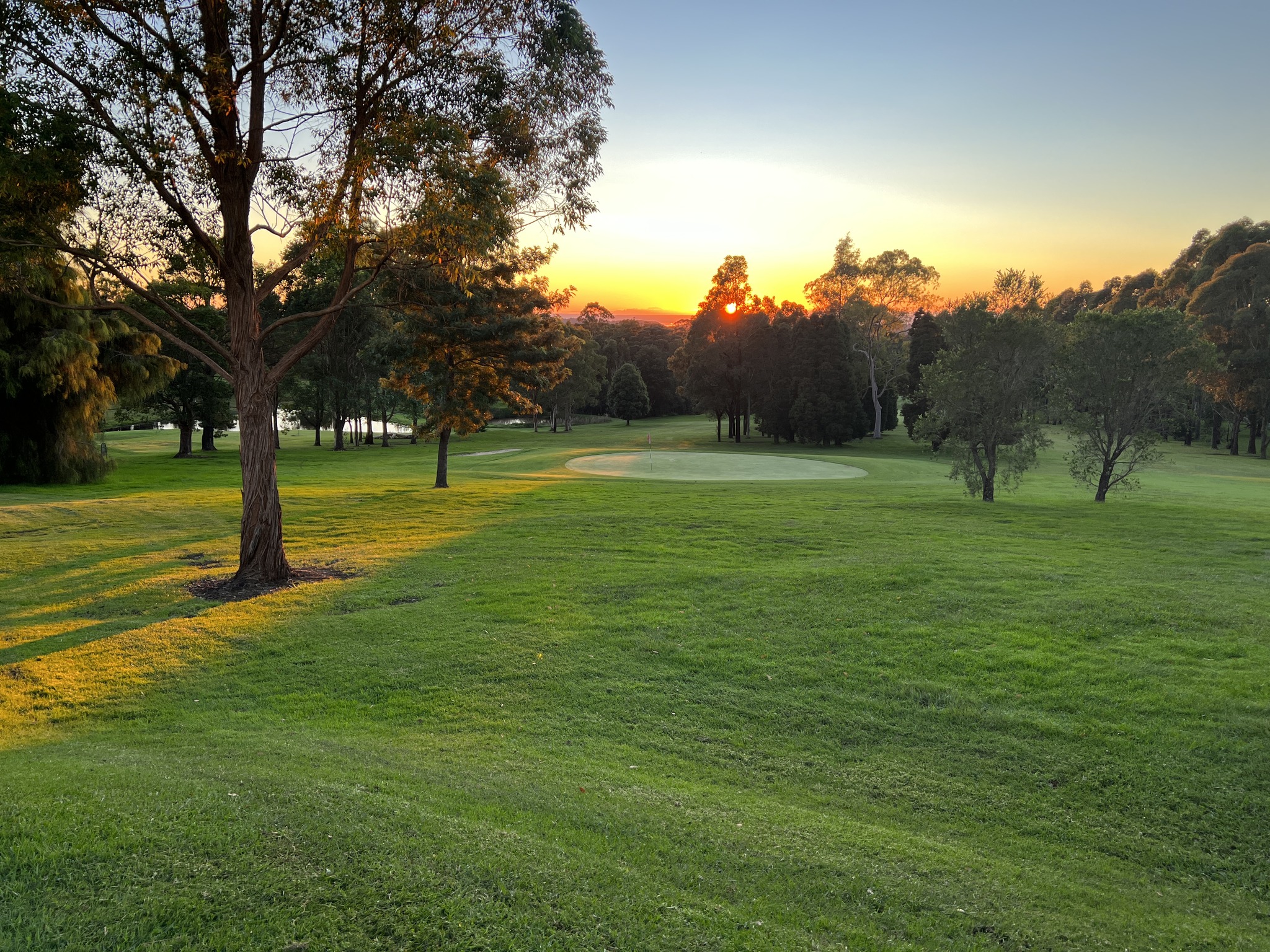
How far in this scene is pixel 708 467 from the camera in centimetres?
3634

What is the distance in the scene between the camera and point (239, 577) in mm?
11945

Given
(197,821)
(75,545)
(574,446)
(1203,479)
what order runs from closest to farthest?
1. (197,821)
2. (75,545)
3. (1203,479)
4. (574,446)

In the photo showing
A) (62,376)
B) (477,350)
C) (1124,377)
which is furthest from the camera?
(477,350)

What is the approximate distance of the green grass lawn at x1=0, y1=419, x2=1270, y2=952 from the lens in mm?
3629

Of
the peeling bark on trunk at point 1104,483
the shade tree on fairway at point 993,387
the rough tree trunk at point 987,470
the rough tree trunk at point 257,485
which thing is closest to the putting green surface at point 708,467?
the rough tree trunk at point 987,470

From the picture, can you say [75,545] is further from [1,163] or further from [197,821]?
[197,821]

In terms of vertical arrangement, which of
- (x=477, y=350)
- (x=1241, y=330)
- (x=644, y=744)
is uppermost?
(x=1241, y=330)

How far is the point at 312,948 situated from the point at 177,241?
44.3 feet

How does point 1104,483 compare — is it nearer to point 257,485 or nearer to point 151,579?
point 257,485

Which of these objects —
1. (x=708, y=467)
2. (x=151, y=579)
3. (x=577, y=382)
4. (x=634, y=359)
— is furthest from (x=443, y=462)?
(x=634, y=359)

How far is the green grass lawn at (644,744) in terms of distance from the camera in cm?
363

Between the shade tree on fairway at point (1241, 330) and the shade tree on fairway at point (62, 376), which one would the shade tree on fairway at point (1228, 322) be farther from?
the shade tree on fairway at point (62, 376)

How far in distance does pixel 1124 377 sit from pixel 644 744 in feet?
65.5

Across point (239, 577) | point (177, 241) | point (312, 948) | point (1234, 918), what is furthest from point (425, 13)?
point (1234, 918)
